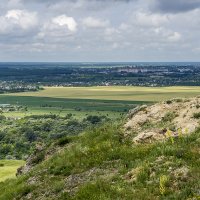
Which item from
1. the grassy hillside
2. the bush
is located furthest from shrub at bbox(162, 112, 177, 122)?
the bush

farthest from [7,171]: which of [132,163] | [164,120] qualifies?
[132,163]

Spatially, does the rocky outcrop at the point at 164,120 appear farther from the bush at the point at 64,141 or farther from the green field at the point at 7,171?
the green field at the point at 7,171

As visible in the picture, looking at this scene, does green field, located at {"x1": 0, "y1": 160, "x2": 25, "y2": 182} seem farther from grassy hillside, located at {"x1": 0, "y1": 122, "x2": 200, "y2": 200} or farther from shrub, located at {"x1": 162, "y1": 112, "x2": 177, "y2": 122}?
grassy hillside, located at {"x1": 0, "y1": 122, "x2": 200, "y2": 200}

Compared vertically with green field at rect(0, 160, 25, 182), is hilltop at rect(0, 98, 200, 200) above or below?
above

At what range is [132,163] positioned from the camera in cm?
1800

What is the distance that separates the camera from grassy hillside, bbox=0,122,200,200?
14.9 m

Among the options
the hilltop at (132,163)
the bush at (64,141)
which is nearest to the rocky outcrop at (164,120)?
the hilltop at (132,163)

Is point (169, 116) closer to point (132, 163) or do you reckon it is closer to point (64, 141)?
point (132, 163)

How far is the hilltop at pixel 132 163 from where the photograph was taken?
595 inches

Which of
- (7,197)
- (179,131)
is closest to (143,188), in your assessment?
(179,131)

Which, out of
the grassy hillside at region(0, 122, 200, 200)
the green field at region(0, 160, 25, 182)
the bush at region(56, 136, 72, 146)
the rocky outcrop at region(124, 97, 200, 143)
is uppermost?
the rocky outcrop at region(124, 97, 200, 143)

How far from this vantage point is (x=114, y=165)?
18.7 m

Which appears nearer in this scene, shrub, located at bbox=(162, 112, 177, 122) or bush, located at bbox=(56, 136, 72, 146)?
shrub, located at bbox=(162, 112, 177, 122)

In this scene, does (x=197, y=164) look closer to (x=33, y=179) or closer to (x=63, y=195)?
(x=63, y=195)
